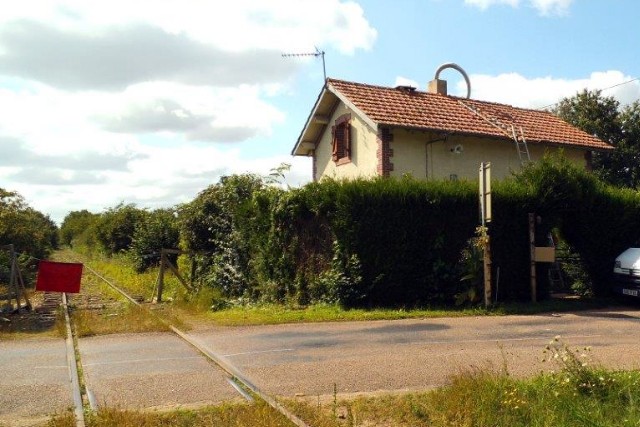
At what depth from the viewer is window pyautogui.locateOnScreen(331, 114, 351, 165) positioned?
21234 millimetres

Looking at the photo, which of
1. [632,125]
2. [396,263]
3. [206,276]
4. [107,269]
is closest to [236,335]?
[396,263]

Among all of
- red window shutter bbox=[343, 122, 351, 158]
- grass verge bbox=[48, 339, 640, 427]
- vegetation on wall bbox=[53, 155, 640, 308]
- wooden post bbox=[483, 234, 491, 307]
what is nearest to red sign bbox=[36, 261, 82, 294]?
vegetation on wall bbox=[53, 155, 640, 308]

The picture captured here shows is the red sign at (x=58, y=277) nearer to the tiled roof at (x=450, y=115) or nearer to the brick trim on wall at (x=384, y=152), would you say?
the brick trim on wall at (x=384, y=152)

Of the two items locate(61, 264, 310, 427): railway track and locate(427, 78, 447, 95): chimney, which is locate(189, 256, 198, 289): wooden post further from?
locate(427, 78, 447, 95): chimney

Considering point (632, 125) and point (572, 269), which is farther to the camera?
point (632, 125)

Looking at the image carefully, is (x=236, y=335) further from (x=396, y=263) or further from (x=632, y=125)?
(x=632, y=125)

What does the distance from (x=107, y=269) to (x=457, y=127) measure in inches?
922

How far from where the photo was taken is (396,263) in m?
14.5

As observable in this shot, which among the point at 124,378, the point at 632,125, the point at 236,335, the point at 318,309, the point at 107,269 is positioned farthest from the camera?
the point at 107,269

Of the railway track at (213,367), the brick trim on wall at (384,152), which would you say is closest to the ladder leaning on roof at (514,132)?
the brick trim on wall at (384,152)

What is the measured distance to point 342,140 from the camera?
21625 millimetres

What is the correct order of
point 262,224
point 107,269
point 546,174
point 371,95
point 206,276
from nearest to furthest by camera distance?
point 546,174
point 262,224
point 206,276
point 371,95
point 107,269

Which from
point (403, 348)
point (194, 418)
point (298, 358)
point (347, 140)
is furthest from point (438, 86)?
point (194, 418)

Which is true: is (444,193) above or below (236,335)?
above
